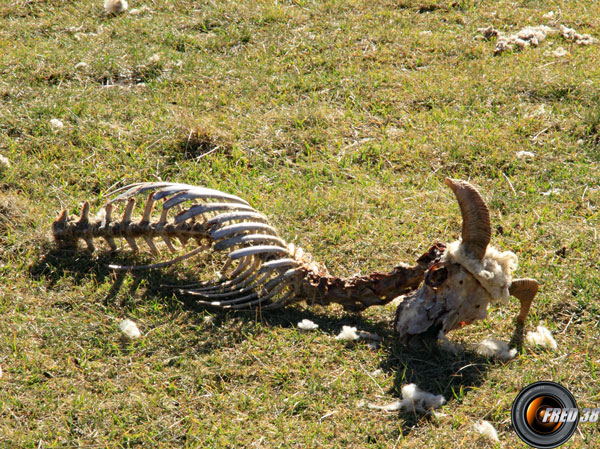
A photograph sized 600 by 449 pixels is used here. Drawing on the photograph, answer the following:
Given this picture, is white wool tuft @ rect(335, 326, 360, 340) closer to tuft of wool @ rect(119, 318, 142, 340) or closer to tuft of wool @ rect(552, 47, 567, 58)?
tuft of wool @ rect(119, 318, 142, 340)

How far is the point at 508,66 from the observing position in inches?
263

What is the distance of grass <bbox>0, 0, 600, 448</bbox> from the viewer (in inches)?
132

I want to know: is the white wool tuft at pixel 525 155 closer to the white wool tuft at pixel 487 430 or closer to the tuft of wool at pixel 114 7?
the white wool tuft at pixel 487 430

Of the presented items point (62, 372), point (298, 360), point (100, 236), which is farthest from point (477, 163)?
point (62, 372)

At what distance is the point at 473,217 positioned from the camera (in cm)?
325

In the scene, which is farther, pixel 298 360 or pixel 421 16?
pixel 421 16

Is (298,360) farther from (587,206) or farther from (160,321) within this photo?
(587,206)

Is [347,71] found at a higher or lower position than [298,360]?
higher

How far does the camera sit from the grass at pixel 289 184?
3.36m

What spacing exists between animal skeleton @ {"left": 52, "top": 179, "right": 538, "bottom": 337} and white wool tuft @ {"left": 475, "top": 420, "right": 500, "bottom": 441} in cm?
53

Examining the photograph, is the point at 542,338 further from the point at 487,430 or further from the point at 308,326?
the point at 308,326

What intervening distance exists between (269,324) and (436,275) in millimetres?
1018

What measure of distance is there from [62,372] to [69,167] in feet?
7.52

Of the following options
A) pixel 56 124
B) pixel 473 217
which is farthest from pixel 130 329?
pixel 56 124
